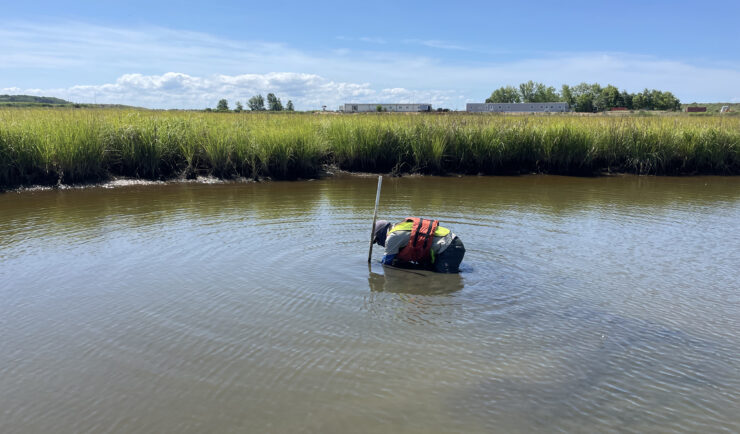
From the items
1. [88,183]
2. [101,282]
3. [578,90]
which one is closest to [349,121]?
[88,183]

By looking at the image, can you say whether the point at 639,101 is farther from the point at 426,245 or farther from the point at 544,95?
the point at 426,245

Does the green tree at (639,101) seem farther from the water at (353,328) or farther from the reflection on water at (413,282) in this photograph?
the reflection on water at (413,282)

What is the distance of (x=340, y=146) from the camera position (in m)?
17.0

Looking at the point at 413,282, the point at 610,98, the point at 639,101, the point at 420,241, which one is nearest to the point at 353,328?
the point at 413,282

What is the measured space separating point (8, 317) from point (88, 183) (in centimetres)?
936

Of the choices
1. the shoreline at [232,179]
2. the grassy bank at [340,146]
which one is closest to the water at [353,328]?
the shoreline at [232,179]

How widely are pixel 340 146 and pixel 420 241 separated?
35.3ft

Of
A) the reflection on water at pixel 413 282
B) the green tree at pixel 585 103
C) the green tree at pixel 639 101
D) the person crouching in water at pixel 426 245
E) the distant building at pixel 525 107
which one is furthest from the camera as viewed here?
the green tree at pixel 639 101

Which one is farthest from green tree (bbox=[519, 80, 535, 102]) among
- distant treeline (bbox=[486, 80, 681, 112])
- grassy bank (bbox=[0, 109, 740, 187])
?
grassy bank (bbox=[0, 109, 740, 187])

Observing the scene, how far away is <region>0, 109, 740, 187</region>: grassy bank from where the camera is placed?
44.1 ft

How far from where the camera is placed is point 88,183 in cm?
1358

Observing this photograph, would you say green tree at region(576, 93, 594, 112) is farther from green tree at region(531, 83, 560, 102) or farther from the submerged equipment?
the submerged equipment

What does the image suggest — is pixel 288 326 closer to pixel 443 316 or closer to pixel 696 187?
pixel 443 316

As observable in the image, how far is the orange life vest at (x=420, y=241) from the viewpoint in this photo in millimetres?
6758
